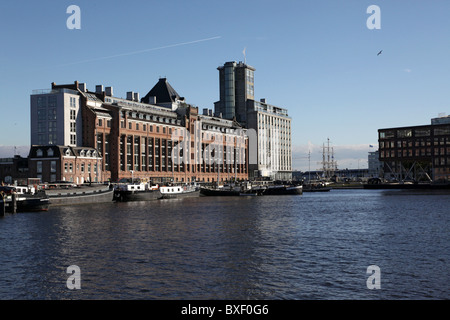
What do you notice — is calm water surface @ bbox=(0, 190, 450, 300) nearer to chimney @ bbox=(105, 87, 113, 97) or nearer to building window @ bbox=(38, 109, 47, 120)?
building window @ bbox=(38, 109, 47, 120)

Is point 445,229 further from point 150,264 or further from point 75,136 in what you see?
point 75,136

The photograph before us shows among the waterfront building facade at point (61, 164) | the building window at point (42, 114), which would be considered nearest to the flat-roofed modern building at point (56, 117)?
the building window at point (42, 114)

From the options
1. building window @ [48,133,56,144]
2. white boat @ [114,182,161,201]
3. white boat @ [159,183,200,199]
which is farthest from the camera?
building window @ [48,133,56,144]

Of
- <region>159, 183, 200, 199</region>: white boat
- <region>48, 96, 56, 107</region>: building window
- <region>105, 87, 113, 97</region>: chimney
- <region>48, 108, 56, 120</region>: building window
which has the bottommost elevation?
<region>159, 183, 200, 199</region>: white boat

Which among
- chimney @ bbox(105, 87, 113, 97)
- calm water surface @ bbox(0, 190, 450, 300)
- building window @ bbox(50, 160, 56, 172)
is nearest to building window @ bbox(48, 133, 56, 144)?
building window @ bbox(50, 160, 56, 172)

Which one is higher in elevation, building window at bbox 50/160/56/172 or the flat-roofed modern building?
the flat-roofed modern building

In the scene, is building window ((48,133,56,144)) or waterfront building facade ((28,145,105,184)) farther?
building window ((48,133,56,144))

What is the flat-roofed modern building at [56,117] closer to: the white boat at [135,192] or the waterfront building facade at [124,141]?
the waterfront building facade at [124,141]

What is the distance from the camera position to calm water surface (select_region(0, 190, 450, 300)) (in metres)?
27.1

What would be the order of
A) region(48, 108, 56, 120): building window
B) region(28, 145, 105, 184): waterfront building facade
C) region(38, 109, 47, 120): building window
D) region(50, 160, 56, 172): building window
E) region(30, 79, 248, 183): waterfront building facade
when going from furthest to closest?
1. region(38, 109, 47, 120): building window
2. region(48, 108, 56, 120): building window
3. region(30, 79, 248, 183): waterfront building facade
4. region(50, 160, 56, 172): building window
5. region(28, 145, 105, 184): waterfront building facade

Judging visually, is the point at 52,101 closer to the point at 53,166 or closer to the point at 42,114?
the point at 42,114

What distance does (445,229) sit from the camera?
54.1 metres
